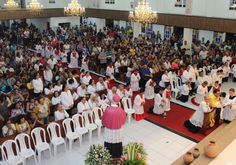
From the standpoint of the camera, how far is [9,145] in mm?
6371

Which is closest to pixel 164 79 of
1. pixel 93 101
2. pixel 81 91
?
pixel 81 91

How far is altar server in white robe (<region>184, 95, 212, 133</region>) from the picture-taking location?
8.19 metres

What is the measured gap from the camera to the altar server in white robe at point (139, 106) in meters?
9.23

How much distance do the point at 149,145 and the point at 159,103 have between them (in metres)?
2.11

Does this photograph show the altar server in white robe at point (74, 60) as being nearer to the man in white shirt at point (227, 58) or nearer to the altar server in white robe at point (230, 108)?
the man in white shirt at point (227, 58)

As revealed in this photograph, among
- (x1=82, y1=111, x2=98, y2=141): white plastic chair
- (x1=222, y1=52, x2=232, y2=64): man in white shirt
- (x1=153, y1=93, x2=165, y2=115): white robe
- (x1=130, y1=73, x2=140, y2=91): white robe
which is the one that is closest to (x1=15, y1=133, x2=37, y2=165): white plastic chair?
(x1=82, y1=111, x2=98, y2=141): white plastic chair

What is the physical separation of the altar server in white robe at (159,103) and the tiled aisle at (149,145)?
0.79 meters

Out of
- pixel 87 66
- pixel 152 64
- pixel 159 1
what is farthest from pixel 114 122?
pixel 159 1

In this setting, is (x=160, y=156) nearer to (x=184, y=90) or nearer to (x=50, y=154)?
(x=50, y=154)

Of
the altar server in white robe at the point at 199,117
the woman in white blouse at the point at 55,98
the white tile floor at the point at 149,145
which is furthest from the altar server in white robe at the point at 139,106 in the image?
the woman in white blouse at the point at 55,98

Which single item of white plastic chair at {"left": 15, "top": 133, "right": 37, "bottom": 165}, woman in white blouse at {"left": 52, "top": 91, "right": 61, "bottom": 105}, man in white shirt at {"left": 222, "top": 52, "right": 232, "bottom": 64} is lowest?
white plastic chair at {"left": 15, "top": 133, "right": 37, "bottom": 165}

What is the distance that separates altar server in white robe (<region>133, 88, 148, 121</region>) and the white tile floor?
238 mm

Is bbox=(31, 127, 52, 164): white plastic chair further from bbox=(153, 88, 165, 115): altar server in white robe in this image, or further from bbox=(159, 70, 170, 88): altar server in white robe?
bbox=(159, 70, 170, 88): altar server in white robe

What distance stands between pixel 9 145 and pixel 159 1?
1821cm
